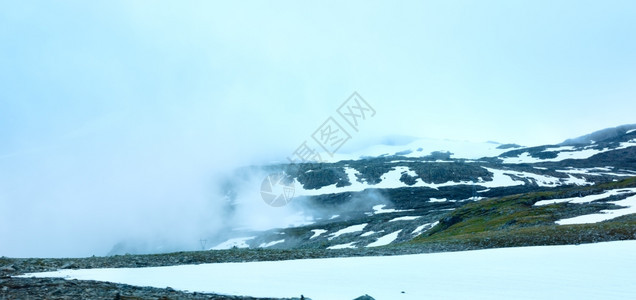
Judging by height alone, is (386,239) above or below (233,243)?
below

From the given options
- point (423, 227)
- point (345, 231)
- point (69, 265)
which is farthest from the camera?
point (345, 231)

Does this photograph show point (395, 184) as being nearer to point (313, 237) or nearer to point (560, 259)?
point (313, 237)

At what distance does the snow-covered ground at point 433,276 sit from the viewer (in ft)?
52.1

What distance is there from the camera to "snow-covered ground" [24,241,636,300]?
15891 millimetres

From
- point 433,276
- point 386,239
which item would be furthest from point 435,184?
point 433,276

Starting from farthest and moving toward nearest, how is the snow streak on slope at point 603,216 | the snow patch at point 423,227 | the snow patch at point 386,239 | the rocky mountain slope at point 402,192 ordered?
the rocky mountain slope at point 402,192, the snow patch at point 423,227, the snow patch at point 386,239, the snow streak on slope at point 603,216

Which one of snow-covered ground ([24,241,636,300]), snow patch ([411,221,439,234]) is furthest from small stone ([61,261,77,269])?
snow patch ([411,221,439,234])

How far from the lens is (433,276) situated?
19.8m

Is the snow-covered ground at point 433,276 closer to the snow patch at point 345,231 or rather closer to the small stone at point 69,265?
the small stone at point 69,265

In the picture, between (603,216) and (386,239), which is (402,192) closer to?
(386,239)

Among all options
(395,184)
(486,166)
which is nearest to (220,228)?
(395,184)

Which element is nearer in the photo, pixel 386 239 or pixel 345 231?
pixel 386 239

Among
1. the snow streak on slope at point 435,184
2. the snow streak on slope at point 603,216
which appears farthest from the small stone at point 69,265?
the snow streak on slope at point 435,184

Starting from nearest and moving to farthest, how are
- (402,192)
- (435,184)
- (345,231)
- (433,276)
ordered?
(433,276), (345,231), (402,192), (435,184)
